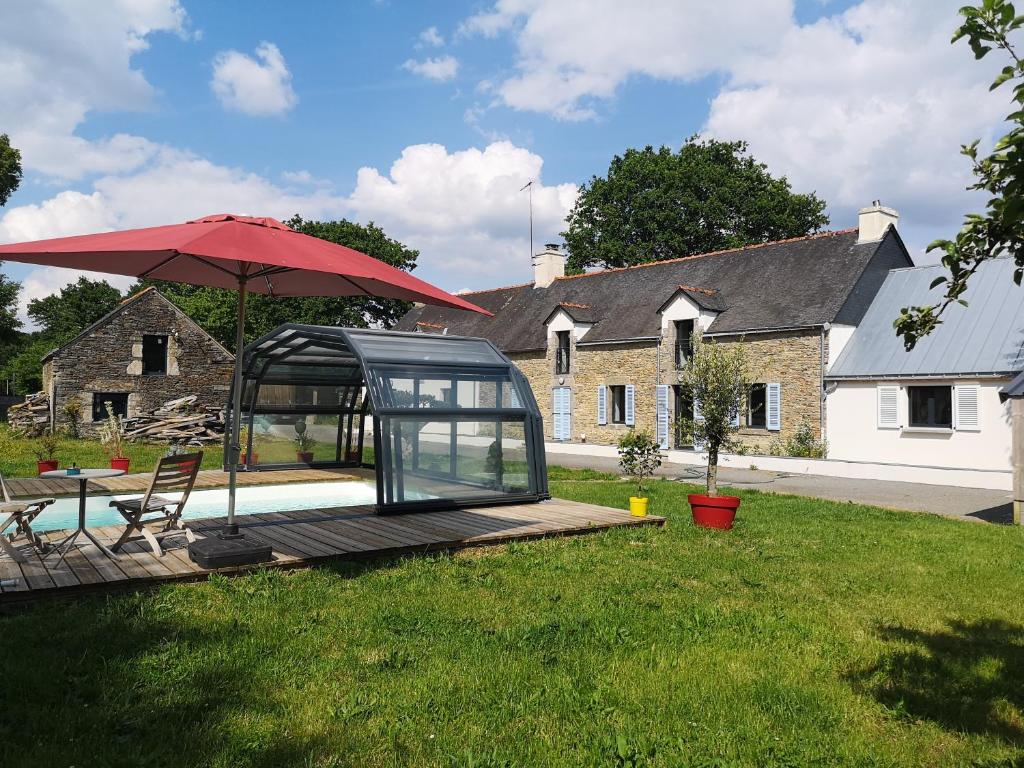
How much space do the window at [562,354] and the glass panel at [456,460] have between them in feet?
66.8

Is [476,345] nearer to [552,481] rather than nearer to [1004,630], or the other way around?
[552,481]

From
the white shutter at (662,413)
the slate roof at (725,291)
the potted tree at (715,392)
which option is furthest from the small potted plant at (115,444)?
the white shutter at (662,413)

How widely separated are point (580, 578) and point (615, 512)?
3.19 metres

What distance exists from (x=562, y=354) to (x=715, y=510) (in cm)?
2155

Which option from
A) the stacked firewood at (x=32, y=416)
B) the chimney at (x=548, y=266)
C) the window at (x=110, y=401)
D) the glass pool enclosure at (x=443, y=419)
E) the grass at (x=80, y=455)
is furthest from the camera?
the chimney at (x=548, y=266)

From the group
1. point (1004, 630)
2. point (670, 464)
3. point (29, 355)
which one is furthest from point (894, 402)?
point (29, 355)

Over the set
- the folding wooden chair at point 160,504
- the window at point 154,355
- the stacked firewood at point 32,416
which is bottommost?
the folding wooden chair at point 160,504

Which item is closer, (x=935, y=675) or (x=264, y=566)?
(x=935, y=675)

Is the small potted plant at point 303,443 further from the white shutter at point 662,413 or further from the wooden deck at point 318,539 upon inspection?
the white shutter at point 662,413

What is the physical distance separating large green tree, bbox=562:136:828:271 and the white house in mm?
18395

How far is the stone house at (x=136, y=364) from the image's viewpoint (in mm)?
24812

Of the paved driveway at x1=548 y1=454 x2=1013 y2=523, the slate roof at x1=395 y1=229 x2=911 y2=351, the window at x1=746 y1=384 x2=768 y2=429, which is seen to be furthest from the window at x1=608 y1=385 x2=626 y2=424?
the paved driveway at x1=548 y1=454 x2=1013 y2=523

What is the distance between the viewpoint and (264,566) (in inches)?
255

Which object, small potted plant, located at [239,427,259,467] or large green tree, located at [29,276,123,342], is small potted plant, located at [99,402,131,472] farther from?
large green tree, located at [29,276,123,342]
